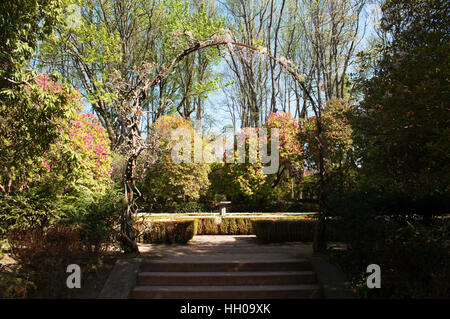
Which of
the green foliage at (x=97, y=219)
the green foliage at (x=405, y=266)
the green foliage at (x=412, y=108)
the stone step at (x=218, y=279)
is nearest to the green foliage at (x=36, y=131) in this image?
the green foliage at (x=97, y=219)

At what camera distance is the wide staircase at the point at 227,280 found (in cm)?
441

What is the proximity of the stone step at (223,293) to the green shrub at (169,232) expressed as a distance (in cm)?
354

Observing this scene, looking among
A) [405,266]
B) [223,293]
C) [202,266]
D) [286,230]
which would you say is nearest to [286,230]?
[286,230]

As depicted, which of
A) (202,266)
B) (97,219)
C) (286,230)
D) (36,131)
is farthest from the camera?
(286,230)

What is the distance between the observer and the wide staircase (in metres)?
4.41

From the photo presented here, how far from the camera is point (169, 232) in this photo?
8.17 metres

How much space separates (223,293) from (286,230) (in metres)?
4.29

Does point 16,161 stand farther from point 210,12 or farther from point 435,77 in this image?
point 210,12

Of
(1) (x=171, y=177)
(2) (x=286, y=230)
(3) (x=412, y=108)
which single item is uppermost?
(3) (x=412, y=108)

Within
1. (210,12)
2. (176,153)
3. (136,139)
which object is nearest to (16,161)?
(136,139)

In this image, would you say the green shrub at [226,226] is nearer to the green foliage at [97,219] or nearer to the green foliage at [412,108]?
the green foliage at [97,219]

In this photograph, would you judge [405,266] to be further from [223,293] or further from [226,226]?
[226,226]
